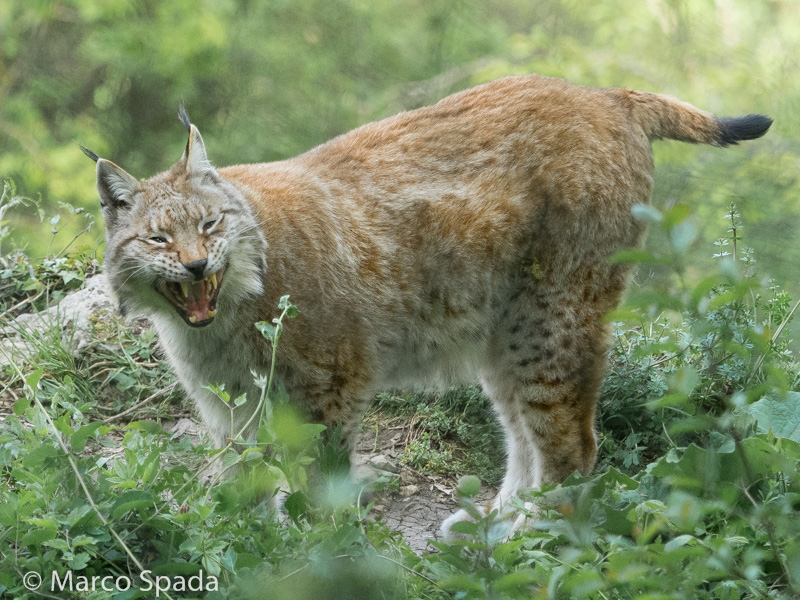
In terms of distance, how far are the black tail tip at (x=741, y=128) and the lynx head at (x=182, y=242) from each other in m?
1.98

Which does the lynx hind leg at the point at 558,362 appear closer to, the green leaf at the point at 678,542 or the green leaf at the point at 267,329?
the green leaf at the point at 267,329

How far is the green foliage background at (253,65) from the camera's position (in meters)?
7.18

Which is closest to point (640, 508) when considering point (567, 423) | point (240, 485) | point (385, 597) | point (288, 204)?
point (385, 597)

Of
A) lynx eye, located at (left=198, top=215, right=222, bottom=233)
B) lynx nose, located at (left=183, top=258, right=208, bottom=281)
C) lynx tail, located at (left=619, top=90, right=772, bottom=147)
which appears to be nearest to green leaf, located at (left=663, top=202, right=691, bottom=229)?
lynx nose, located at (left=183, top=258, right=208, bottom=281)

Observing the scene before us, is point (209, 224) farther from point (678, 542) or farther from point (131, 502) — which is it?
point (678, 542)

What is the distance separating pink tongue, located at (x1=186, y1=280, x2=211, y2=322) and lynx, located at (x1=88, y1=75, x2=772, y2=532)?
0.56ft

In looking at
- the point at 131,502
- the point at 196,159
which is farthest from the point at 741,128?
the point at 131,502

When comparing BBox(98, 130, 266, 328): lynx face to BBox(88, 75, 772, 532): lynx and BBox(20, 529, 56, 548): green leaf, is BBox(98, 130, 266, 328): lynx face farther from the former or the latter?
BBox(20, 529, 56, 548): green leaf

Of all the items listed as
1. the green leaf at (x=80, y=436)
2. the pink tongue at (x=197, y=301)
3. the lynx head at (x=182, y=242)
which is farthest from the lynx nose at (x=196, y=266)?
the green leaf at (x=80, y=436)

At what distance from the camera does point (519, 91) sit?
3.80 m

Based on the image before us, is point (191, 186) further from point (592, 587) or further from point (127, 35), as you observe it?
point (127, 35)

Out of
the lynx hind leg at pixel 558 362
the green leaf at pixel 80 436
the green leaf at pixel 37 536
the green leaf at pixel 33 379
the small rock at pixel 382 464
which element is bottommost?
the small rock at pixel 382 464

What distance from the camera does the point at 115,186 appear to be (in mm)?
3201

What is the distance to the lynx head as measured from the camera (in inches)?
120
